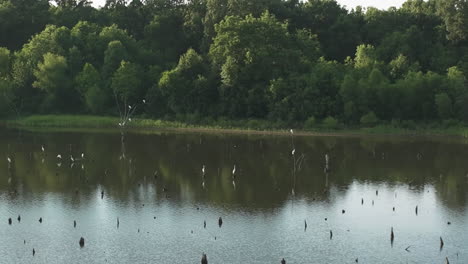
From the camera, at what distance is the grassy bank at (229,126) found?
286 ft

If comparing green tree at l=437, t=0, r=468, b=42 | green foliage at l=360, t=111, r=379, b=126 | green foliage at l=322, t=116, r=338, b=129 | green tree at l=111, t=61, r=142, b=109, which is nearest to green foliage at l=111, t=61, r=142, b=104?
green tree at l=111, t=61, r=142, b=109

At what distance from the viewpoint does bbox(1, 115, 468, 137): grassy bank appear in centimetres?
8706

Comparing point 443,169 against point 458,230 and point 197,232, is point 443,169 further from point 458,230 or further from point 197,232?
point 197,232

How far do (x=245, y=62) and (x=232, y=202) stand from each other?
5599 cm

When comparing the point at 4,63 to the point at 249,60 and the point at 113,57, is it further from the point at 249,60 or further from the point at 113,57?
the point at 249,60

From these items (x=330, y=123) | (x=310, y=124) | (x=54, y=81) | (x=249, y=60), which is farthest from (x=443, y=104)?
(x=54, y=81)

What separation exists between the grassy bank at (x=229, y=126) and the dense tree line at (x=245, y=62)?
191cm

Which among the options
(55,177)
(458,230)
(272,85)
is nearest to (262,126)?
(272,85)

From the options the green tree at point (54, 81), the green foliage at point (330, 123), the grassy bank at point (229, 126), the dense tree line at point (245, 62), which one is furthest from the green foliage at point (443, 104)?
the green tree at point (54, 81)

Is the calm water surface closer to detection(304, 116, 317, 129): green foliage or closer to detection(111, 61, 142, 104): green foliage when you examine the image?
detection(304, 116, 317, 129): green foliage

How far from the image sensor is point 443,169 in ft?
198

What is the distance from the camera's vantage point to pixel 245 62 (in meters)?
98.9

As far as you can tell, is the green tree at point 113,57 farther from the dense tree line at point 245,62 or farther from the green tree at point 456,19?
the green tree at point 456,19

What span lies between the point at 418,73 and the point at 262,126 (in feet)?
81.5
